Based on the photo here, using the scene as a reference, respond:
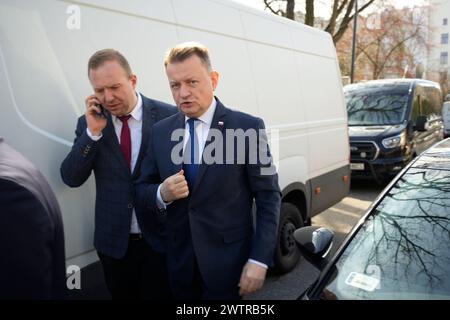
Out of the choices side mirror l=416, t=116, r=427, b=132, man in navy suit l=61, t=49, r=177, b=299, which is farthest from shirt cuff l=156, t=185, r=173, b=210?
side mirror l=416, t=116, r=427, b=132

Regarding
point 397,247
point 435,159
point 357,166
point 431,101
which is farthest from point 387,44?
point 397,247

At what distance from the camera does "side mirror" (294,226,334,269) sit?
2223 mm

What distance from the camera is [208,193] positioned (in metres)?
2.04

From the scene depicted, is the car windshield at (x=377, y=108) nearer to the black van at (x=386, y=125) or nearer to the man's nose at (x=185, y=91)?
the black van at (x=386, y=125)

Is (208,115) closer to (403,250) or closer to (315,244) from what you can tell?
Answer: (315,244)

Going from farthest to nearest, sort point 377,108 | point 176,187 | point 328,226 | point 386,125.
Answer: point 377,108 < point 386,125 < point 328,226 < point 176,187

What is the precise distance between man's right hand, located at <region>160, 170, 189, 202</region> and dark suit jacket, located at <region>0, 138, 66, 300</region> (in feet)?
2.88

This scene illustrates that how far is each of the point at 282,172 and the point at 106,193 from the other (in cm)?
197

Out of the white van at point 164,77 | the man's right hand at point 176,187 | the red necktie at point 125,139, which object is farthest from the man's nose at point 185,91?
the white van at point 164,77

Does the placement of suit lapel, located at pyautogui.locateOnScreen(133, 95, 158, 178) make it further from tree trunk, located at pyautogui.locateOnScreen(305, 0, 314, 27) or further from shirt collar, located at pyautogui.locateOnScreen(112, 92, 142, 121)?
tree trunk, located at pyautogui.locateOnScreen(305, 0, 314, 27)

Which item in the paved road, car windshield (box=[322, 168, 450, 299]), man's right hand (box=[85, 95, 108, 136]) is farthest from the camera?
the paved road

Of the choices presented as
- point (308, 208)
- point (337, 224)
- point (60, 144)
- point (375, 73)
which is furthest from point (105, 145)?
point (375, 73)

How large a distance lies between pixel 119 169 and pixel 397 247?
4.76 feet

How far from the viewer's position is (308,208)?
15.0 feet
